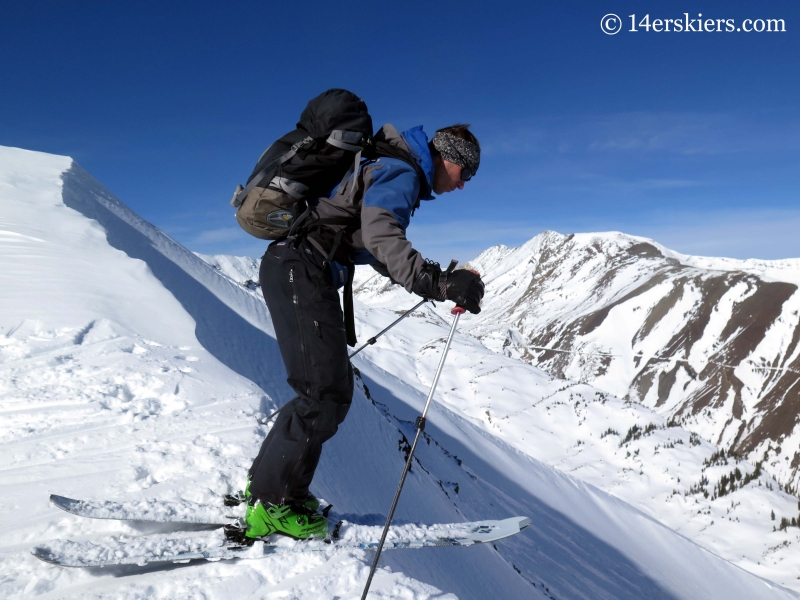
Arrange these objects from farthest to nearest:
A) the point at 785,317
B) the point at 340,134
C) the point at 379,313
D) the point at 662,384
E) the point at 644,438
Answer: the point at 662,384
the point at 785,317
the point at 379,313
the point at 644,438
the point at 340,134

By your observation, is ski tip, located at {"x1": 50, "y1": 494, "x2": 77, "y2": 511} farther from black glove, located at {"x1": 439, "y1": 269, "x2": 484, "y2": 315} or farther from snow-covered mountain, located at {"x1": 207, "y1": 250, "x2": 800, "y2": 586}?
snow-covered mountain, located at {"x1": 207, "y1": 250, "x2": 800, "y2": 586}

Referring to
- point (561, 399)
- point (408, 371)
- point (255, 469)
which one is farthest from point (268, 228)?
point (408, 371)

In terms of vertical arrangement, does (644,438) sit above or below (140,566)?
below

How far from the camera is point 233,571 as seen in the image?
3.28m

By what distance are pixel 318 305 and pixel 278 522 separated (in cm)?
164

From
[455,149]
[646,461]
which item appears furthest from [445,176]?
[646,461]

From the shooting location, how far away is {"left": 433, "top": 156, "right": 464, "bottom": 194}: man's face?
3.99 m

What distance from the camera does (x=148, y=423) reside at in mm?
5078

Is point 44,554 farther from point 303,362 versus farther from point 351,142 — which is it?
point 351,142

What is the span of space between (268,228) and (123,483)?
2.50 m

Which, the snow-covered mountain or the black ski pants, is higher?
the black ski pants

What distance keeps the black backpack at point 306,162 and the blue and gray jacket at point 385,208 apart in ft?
0.41

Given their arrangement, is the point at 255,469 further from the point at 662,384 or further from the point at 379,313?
the point at 662,384

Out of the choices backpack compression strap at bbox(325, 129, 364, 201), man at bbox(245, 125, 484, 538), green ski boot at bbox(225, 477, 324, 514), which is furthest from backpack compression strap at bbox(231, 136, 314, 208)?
green ski boot at bbox(225, 477, 324, 514)
